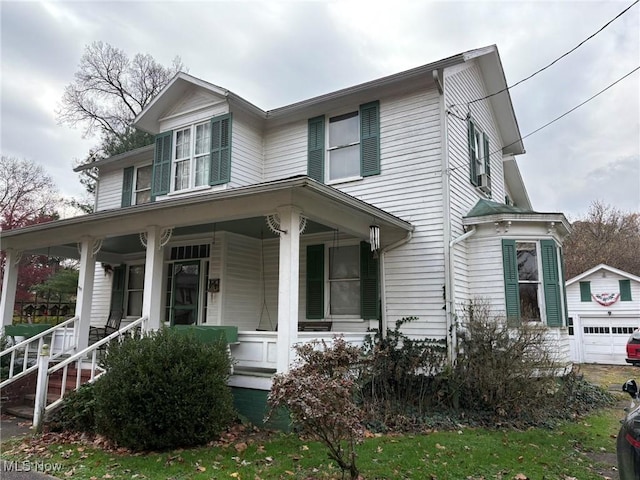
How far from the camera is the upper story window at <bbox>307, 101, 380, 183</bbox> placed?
9.90 m

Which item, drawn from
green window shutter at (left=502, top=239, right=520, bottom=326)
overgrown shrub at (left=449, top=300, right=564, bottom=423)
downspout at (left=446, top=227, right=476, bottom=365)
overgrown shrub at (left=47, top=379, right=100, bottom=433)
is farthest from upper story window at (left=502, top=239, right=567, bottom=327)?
overgrown shrub at (left=47, top=379, right=100, bottom=433)

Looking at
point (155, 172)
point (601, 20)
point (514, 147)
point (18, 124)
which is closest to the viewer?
point (601, 20)

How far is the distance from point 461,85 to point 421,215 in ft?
11.5

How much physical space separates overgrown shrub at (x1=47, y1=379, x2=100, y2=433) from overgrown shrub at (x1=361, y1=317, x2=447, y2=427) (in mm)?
4163

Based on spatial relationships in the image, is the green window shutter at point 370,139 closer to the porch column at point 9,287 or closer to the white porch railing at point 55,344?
the white porch railing at point 55,344

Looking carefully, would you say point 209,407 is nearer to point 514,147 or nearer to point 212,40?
point 212,40

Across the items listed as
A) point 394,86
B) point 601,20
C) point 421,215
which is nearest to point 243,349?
point 421,215

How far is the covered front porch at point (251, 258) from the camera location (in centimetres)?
685

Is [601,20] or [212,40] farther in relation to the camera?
[212,40]

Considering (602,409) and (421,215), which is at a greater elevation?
(421,215)

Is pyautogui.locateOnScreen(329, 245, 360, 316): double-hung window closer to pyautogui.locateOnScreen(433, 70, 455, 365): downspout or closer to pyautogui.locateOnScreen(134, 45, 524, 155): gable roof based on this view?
pyautogui.locateOnScreen(433, 70, 455, 365): downspout

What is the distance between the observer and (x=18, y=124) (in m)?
19.4

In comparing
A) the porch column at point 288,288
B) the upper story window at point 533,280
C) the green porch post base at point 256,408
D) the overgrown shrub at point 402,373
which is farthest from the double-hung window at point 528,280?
the green porch post base at point 256,408

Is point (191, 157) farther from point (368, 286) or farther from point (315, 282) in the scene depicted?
point (368, 286)
